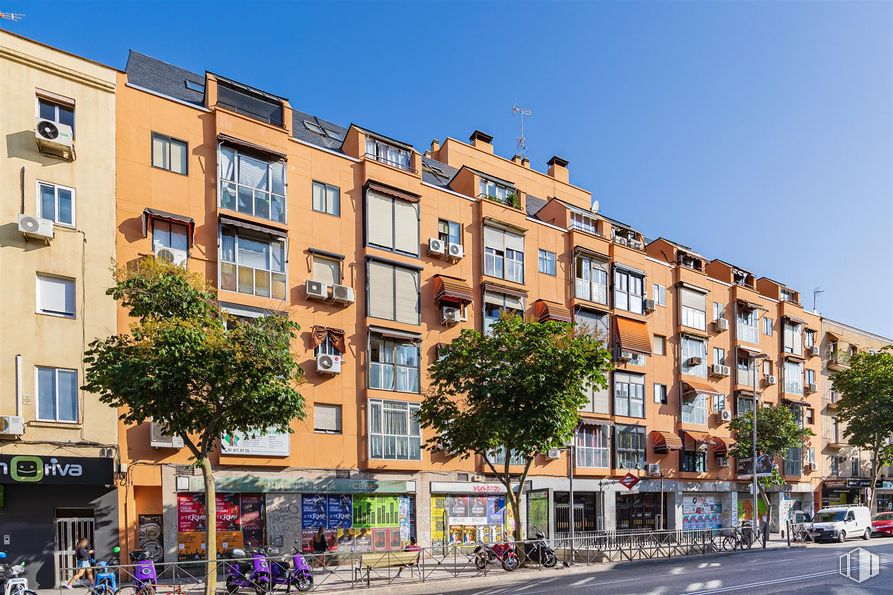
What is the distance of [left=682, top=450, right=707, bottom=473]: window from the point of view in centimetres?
4284

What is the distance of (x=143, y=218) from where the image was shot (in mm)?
24219

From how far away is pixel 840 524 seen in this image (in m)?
38.4

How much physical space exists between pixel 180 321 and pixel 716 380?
3675 centimetres

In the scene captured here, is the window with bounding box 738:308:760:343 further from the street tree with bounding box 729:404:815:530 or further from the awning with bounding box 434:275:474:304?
the awning with bounding box 434:275:474:304

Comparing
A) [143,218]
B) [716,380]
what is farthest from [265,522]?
[716,380]

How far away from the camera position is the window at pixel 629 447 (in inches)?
1527

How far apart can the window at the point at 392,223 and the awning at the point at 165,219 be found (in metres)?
7.14

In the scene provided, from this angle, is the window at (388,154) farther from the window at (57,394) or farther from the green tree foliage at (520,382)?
the window at (57,394)

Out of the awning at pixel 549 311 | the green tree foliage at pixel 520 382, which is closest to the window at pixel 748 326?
the awning at pixel 549 311

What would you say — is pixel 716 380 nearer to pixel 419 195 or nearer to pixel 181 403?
pixel 419 195

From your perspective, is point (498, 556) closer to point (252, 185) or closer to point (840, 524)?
point (252, 185)

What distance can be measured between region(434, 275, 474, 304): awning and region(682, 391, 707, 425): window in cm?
1793

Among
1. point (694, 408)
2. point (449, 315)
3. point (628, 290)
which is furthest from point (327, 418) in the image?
point (694, 408)

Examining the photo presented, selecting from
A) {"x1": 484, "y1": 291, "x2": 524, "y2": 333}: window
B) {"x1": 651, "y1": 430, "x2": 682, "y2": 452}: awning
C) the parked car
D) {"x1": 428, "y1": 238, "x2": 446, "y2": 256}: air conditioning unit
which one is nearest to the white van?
the parked car
